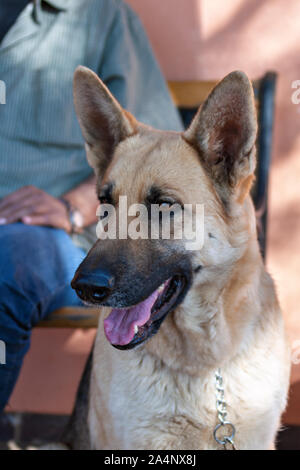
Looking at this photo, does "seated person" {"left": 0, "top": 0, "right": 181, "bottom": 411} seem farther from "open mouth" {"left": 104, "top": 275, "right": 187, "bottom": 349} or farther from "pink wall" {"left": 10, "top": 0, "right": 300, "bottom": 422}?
"open mouth" {"left": 104, "top": 275, "right": 187, "bottom": 349}

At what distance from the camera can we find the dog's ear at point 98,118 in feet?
5.86

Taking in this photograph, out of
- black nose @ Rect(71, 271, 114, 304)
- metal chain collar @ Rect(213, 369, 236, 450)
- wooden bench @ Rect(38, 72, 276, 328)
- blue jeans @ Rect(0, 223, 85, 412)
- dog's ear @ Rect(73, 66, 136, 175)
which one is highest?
wooden bench @ Rect(38, 72, 276, 328)

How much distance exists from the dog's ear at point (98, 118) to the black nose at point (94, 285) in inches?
23.2

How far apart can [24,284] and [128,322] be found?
0.57 metres

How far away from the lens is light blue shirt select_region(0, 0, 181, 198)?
2.48 metres

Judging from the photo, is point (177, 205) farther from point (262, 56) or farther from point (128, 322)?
point (262, 56)

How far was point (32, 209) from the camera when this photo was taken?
2.25 metres

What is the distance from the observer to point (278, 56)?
291 cm
